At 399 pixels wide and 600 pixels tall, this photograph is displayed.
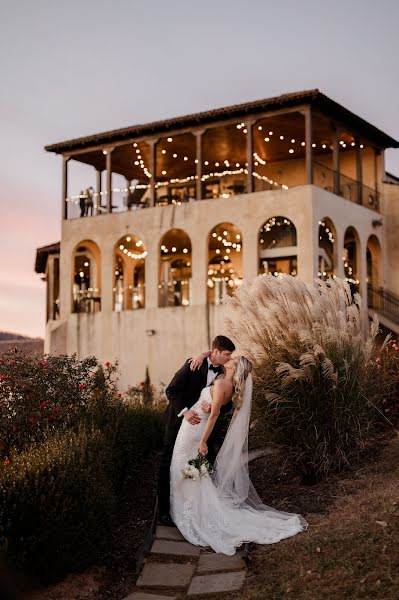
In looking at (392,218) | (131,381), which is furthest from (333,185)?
(131,381)

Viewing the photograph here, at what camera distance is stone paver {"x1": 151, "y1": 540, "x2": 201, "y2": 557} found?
8.26 metres

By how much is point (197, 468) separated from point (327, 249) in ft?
65.4

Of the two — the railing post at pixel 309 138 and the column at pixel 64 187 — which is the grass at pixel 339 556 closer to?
the railing post at pixel 309 138

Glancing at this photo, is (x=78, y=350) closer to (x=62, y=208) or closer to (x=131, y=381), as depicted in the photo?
(x=131, y=381)

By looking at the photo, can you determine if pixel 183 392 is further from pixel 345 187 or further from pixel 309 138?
pixel 345 187

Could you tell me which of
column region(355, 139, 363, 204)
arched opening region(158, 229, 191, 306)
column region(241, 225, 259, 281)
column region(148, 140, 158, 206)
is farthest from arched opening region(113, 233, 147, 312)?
column region(355, 139, 363, 204)

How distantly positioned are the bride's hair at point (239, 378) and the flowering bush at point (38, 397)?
9.82 feet

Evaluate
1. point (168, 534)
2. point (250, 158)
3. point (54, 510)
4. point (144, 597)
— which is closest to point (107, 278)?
point (250, 158)

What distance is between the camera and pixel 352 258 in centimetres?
2900

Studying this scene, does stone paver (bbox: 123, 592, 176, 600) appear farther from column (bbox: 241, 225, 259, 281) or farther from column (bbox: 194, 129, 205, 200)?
column (bbox: 194, 129, 205, 200)

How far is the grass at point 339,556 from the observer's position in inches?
268

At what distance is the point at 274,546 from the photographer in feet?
26.6

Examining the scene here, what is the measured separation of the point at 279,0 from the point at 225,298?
945 centimetres

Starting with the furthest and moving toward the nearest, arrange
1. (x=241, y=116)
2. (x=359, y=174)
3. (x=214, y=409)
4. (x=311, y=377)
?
(x=359, y=174)
(x=241, y=116)
(x=311, y=377)
(x=214, y=409)
